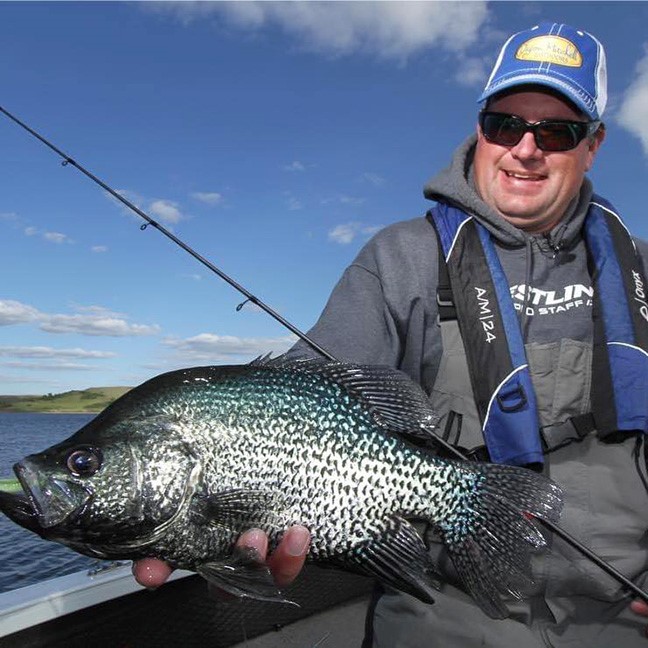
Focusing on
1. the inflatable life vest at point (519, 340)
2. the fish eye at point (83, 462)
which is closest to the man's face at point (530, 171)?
the inflatable life vest at point (519, 340)

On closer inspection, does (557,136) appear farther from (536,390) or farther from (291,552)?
(291,552)

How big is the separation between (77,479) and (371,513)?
1059 millimetres

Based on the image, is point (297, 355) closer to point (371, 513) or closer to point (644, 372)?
point (371, 513)

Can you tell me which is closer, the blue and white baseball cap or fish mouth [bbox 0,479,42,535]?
fish mouth [bbox 0,479,42,535]

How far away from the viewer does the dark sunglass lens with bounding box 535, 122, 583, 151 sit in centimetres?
318

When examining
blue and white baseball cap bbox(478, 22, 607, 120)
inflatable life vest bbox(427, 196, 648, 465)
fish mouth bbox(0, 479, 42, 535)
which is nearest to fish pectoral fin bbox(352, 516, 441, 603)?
inflatable life vest bbox(427, 196, 648, 465)

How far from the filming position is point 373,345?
2838 mm

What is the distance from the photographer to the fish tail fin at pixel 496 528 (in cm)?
234

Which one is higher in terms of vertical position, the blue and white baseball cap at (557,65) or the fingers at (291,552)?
the blue and white baseball cap at (557,65)

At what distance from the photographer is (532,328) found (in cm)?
305

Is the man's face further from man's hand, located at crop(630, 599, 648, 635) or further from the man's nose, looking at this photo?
man's hand, located at crop(630, 599, 648, 635)

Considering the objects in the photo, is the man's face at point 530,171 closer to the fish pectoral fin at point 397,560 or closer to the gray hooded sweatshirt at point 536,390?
the gray hooded sweatshirt at point 536,390

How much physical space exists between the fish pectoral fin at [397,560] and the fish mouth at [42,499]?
3.33 ft

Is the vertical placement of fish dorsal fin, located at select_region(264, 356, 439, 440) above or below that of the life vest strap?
above
